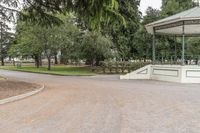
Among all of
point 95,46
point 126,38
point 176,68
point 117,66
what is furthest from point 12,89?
point 126,38

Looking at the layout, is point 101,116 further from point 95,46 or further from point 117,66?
point 95,46

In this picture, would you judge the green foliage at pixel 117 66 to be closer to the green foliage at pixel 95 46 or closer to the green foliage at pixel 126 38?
the green foliage at pixel 95 46

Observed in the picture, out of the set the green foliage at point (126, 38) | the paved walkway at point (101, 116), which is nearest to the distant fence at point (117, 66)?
the green foliage at point (126, 38)

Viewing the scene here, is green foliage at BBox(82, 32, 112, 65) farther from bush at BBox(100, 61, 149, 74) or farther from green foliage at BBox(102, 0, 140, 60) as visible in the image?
green foliage at BBox(102, 0, 140, 60)

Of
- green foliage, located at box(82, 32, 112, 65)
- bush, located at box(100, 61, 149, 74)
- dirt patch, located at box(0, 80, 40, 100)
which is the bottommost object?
dirt patch, located at box(0, 80, 40, 100)

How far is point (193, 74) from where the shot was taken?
22938 mm

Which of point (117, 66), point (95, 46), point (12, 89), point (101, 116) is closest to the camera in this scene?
point (101, 116)

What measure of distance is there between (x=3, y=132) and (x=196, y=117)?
16.7 ft

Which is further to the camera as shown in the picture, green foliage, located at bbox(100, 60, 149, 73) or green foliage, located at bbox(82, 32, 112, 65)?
green foliage, located at bbox(82, 32, 112, 65)

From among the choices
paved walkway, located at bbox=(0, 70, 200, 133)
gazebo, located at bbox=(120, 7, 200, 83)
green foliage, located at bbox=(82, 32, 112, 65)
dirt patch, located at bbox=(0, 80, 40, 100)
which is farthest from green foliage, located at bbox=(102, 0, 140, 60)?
paved walkway, located at bbox=(0, 70, 200, 133)

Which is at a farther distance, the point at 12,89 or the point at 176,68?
the point at 176,68

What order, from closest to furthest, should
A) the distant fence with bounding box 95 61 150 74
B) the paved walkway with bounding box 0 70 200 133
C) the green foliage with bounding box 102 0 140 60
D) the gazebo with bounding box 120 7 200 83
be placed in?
the paved walkway with bounding box 0 70 200 133
the gazebo with bounding box 120 7 200 83
the distant fence with bounding box 95 61 150 74
the green foliage with bounding box 102 0 140 60

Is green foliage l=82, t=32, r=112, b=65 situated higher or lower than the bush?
higher

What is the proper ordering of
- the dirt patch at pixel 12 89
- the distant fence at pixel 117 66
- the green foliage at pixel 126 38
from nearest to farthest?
the dirt patch at pixel 12 89 → the distant fence at pixel 117 66 → the green foliage at pixel 126 38
